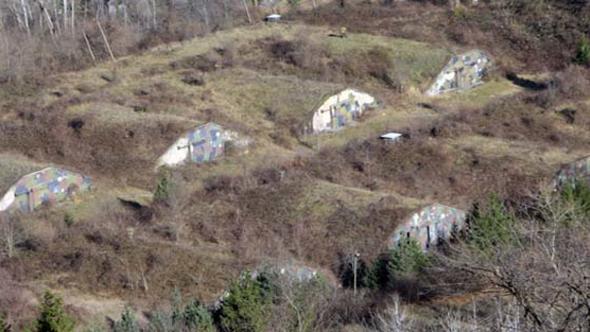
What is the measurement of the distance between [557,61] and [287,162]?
551 inches

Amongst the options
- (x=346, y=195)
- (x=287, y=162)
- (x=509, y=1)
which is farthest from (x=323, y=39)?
(x=346, y=195)

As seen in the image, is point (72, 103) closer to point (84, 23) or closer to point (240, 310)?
point (84, 23)

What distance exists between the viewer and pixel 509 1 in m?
47.1

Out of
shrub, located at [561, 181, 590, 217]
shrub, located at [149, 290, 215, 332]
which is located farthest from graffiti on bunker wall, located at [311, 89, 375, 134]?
shrub, located at [149, 290, 215, 332]

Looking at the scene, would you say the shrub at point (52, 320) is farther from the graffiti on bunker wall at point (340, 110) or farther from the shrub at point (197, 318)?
the graffiti on bunker wall at point (340, 110)

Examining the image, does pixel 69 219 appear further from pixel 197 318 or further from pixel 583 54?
pixel 583 54

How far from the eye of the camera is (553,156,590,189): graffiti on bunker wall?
99.2 feet

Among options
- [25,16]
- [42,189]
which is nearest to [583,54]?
[42,189]

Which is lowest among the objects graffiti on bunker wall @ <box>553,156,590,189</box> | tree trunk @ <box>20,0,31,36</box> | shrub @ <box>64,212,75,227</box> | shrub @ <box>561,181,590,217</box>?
shrub @ <box>64,212,75,227</box>

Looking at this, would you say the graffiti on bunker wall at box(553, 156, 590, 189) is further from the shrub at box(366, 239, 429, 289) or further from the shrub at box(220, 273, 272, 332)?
the shrub at box(220, 273, 272, 332)

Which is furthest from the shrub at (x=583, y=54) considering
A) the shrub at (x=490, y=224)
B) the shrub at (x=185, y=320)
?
the shrub at (x=185, y=320)

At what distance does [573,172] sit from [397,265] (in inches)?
354

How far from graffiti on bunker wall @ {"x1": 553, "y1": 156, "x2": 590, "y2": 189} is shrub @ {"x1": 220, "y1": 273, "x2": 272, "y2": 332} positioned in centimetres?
1268

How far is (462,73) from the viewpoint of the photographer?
42.1 m
